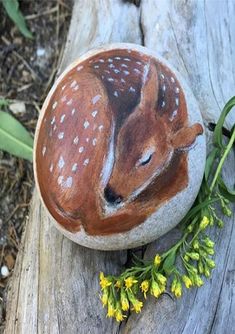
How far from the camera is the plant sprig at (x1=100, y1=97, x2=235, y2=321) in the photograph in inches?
78.6

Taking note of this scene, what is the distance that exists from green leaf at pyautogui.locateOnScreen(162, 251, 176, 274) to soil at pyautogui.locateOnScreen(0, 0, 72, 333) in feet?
3.14

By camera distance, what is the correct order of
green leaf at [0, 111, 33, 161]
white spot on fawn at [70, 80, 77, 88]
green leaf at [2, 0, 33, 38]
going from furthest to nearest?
green leaf at [2, 0, 33, 38]
green leaf at [0, 111, 33, 161]
white spot on fawn at [70, 80, 77, 88]

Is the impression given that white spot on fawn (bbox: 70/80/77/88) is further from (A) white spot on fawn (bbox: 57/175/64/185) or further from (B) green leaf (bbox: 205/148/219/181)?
(B) green leaf (bbox: 205/148/219/181)

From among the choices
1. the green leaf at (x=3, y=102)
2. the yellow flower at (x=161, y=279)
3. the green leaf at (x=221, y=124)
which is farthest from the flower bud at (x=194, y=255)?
the green leaf at (x=3, y=102)

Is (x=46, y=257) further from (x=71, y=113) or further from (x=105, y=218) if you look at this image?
(x=71, y=113)

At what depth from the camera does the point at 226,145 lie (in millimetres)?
2246

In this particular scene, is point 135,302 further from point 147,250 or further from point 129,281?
point 147,250

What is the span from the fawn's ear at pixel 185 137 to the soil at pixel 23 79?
3.50 feet

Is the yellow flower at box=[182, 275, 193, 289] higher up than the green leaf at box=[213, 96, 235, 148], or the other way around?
the green leaf at box=[213, 96, 235, 148]

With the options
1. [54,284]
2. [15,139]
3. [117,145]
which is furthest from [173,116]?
[15,139]

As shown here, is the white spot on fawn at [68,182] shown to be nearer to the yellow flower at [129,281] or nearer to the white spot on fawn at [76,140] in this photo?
the white spot on fawn at [76,140]

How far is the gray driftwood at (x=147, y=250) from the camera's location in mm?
2162

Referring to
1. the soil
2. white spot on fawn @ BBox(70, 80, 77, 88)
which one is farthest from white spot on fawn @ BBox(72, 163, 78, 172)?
the soil

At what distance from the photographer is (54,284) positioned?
2.23m
